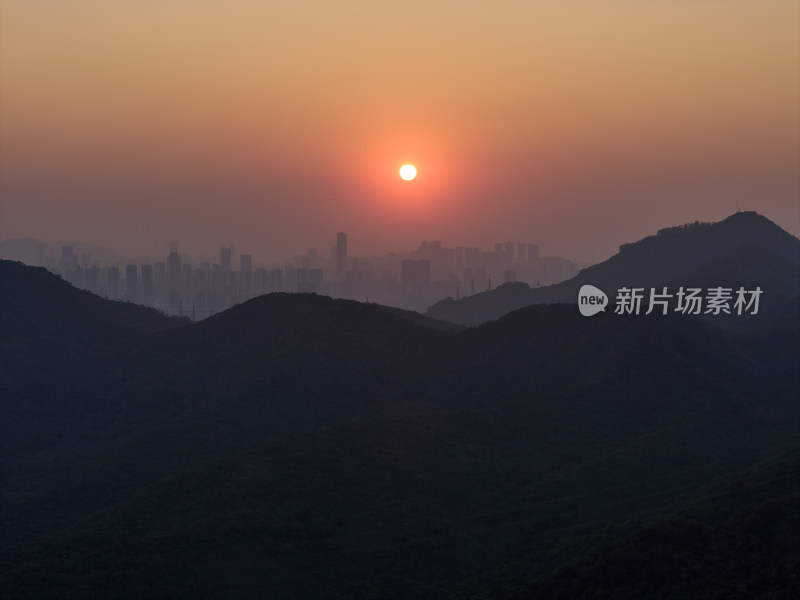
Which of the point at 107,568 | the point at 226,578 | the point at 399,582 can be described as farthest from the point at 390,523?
the point at 107,568

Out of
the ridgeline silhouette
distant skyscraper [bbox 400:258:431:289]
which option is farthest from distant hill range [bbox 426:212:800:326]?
distant skyscraper [bbox 400:258:431:289]

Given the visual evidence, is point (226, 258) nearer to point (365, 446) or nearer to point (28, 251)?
point (28, 251)

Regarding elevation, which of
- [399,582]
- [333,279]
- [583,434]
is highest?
[333,279]

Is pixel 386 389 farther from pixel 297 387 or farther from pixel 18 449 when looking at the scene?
pixel 18 449

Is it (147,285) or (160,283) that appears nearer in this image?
(147,285)

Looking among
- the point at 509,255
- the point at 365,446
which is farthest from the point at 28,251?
the point at 365,446

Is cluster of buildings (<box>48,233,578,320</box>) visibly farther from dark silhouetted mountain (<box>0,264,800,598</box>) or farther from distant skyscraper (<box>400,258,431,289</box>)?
dark silhouetted mountain (<box>0,264,800,598</box>)
